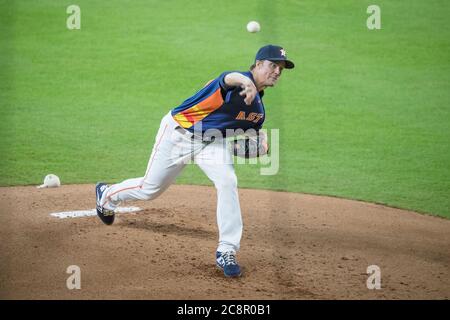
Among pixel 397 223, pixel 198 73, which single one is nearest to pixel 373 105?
pixel 198 73

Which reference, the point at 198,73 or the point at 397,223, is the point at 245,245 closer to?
the point at 397,223

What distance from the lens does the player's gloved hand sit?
5.16 m

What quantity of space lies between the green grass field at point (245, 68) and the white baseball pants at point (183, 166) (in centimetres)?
205

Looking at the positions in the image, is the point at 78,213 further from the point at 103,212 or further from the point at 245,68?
the point at 245,68

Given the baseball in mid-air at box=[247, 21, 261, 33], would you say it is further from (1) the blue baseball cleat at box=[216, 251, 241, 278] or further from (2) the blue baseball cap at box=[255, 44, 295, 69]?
(1) the blue baseball cleat at box=[216, 251, 241, 278]

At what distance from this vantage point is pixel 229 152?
19.0 ft

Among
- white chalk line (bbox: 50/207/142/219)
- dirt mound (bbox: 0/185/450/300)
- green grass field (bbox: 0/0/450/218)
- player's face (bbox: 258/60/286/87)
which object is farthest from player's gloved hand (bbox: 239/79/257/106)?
green grass field (bbox: 0/0/450/218)

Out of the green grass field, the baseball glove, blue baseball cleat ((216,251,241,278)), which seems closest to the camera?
blue baseball cleat ((216,251,241,278))

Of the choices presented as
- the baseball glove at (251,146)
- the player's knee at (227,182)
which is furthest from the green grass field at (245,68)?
the player's knee at (227,182)

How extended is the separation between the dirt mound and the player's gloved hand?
1392 mm

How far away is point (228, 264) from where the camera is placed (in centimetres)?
544

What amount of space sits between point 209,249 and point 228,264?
66cm

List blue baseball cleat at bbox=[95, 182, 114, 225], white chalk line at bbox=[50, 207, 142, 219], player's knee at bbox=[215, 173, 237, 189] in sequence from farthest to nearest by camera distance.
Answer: white chalk line at bbox=[50, 207, 142, 219] < blue baseball cleat at bbox=[95, 182, 114, 225] < player's knee at bbox=[215, 173, 237, 189]

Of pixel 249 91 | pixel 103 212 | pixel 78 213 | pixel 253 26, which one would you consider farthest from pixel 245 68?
pixel 249 91
